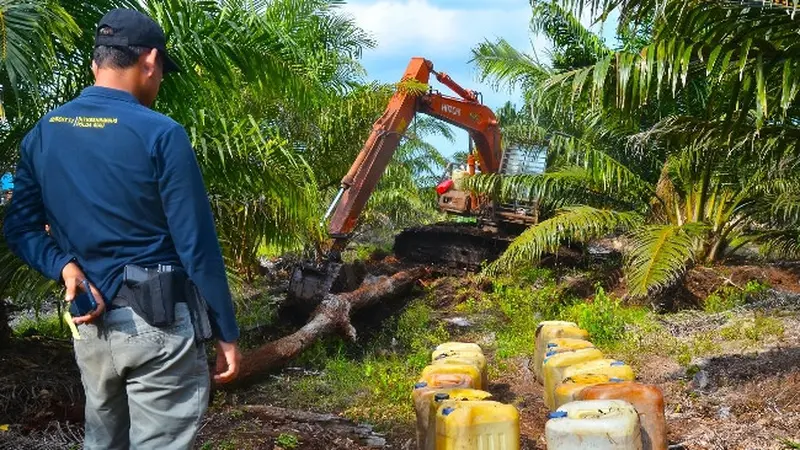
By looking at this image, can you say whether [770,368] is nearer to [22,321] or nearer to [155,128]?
[155,128]

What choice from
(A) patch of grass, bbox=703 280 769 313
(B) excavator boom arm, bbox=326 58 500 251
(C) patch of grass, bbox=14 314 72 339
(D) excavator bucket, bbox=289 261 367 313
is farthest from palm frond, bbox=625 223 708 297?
(C) patch of grass, bbox=14 314 72 339

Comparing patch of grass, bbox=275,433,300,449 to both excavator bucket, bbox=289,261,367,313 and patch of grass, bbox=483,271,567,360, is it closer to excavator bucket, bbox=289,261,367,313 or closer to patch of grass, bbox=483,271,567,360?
patch of grass, bbox=483,271,567,360

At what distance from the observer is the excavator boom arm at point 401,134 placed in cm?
1048

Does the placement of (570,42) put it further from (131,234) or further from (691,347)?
(131,234)

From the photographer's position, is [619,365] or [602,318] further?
[602,318]

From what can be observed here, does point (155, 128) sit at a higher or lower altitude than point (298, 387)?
higher

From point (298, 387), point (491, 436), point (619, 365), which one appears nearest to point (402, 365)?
point (298, 387)

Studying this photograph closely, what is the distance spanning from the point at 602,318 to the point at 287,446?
4.62 meters

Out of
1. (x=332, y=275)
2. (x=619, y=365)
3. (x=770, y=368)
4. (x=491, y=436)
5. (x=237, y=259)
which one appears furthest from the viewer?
(x=237, y=259)

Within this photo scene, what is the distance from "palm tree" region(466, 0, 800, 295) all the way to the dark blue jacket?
3.48m

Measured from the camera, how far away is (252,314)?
10.1 m

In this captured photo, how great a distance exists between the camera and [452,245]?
13016 mm

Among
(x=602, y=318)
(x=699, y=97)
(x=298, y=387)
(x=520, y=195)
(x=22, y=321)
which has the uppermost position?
(x=699, y=97)

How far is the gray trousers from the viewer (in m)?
2.55
